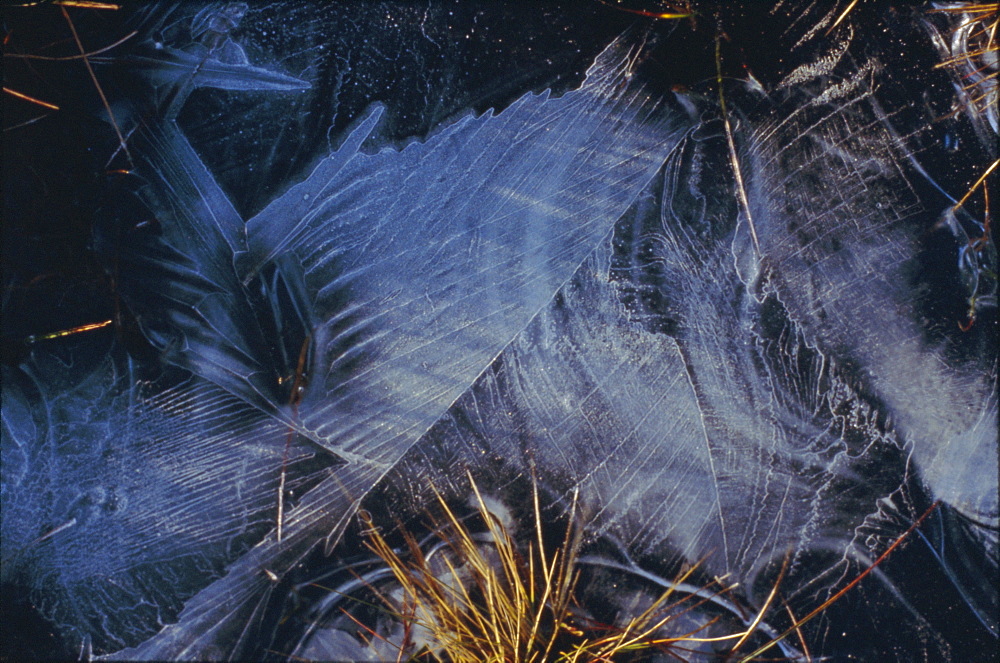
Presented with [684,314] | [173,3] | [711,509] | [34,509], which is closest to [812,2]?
[684,314]

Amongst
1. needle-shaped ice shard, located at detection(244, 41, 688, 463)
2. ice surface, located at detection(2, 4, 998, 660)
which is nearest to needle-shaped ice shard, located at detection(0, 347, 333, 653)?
ice surface, located at detection(2, 4, 998, 660)

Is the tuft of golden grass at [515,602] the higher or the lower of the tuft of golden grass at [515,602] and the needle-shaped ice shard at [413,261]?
the lower

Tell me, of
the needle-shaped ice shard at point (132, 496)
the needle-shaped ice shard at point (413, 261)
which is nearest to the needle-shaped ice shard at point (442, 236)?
the needle-shaped ice shard at point (413, 261)

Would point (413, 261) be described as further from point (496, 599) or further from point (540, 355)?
point (496, 599)

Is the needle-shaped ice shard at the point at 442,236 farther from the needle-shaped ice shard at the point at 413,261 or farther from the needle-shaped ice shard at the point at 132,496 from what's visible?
the needle-shaped ice shard at the point at 132,496

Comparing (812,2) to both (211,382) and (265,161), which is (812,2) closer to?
(265,161)

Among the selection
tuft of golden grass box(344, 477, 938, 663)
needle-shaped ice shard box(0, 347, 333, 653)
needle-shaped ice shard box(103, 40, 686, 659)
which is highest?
needle-shaped ice shard box(103, 40, 686, 659)

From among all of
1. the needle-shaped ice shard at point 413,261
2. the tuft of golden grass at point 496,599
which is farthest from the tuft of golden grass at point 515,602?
the needle-shaped ice shard at point 413,261

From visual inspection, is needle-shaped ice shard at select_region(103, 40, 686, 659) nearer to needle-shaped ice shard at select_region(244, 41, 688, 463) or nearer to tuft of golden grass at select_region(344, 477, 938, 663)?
needle-shaped ice shard at select_region(244, 41, 688, 463)

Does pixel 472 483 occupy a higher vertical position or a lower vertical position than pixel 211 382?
lower

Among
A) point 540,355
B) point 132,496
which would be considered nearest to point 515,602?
point 540,355

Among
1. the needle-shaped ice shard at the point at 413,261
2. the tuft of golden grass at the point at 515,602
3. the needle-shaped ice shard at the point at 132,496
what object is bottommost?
the tuft of golden grass at the point at 515,602
